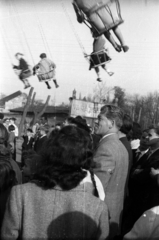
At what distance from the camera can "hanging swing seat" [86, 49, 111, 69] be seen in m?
2.53

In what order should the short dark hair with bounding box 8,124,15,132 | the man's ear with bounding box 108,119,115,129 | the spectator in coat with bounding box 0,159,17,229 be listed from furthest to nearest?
the short dark hair with bounding box 8,124,15,132
the man's ear with bounding box 108,119,115,129
the spectator in coat with bounding box 0,159,17,229

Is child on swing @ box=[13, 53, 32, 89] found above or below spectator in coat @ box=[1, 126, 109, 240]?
above

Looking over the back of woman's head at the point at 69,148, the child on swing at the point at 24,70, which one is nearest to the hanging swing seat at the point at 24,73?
the child on swing at the point at 24,70

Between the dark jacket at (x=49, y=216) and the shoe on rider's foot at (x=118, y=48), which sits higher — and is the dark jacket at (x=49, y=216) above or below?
below

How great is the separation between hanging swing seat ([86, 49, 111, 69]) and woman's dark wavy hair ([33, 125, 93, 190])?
1.25 meters

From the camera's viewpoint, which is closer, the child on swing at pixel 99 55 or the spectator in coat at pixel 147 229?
the spectator in coat at pixel 147 229

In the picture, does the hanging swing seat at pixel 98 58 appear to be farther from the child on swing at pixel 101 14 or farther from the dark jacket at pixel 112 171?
the dark jacket at pixel 112 171

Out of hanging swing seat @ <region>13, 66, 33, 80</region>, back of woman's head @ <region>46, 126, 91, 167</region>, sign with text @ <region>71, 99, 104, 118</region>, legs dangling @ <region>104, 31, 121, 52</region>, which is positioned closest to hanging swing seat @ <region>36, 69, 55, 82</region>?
hanging swing seat @ <region>13, 66, 33, 80</region>

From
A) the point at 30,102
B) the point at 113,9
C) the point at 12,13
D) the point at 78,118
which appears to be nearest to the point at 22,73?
the point at 30,102

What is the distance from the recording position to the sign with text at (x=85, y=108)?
2892 mm

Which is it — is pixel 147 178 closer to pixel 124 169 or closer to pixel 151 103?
pixel 124 169

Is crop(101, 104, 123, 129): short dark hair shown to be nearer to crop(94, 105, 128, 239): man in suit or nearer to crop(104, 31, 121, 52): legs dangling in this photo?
crop(94, 105, 128, 239): man in suit

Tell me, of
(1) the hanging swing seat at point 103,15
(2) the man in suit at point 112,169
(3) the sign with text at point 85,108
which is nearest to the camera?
(2) the man in suit at point 112,169

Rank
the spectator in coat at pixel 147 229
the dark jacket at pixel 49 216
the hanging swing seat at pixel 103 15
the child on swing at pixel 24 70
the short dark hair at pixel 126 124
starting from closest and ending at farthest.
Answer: the spectator in coat at pixel 147 229 → the dark jacket at pixel 49 216 → the hanging swing seat at pixel 103 15 → the child on swing at pixel 24 70 → the short dark hair at pixel 126 124
